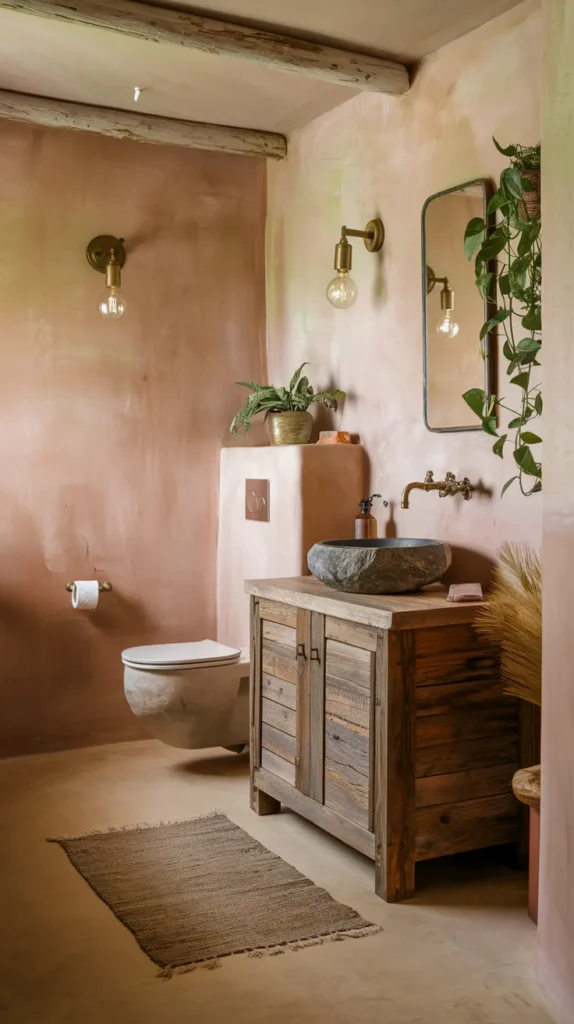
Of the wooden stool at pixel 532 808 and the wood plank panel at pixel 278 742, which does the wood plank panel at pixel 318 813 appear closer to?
the wood plank panel at pixel 278 742

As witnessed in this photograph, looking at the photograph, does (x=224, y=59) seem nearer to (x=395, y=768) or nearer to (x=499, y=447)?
(x=499, y=447)

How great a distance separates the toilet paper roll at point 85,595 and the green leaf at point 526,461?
6.06 ft

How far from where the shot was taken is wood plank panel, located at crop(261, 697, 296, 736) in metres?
2.95

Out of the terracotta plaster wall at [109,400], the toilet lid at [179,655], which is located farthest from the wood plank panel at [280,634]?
the terracotta plaster wall at [109,400]

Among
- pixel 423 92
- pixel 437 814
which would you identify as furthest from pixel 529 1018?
pixel 423 92

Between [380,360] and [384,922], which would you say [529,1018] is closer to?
[384,922]

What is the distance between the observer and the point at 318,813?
110 inches

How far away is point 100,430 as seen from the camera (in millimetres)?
3877

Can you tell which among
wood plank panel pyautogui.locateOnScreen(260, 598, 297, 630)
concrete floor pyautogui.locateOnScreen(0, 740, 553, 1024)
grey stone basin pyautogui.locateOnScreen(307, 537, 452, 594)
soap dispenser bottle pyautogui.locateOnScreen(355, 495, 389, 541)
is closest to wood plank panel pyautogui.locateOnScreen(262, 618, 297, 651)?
wood plank panel pyautogui.locateOnScreen(260, 598, 297, 630)

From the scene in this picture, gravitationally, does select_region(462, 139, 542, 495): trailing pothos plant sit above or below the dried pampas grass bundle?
above

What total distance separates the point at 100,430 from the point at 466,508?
160 cm

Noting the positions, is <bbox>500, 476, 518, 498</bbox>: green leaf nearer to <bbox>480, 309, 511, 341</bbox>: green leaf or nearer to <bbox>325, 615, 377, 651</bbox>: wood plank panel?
<bbox>480, 309, 511, 341</bbox>: green leaf

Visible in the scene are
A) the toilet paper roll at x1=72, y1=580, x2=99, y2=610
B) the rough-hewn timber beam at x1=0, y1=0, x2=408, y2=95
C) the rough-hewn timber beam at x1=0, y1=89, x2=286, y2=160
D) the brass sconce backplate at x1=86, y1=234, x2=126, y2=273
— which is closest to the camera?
the rough-hewn timber beam at x1=0, y1=0, x2=408, y2=95

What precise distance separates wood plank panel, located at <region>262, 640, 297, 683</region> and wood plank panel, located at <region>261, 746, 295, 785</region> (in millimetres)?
245
